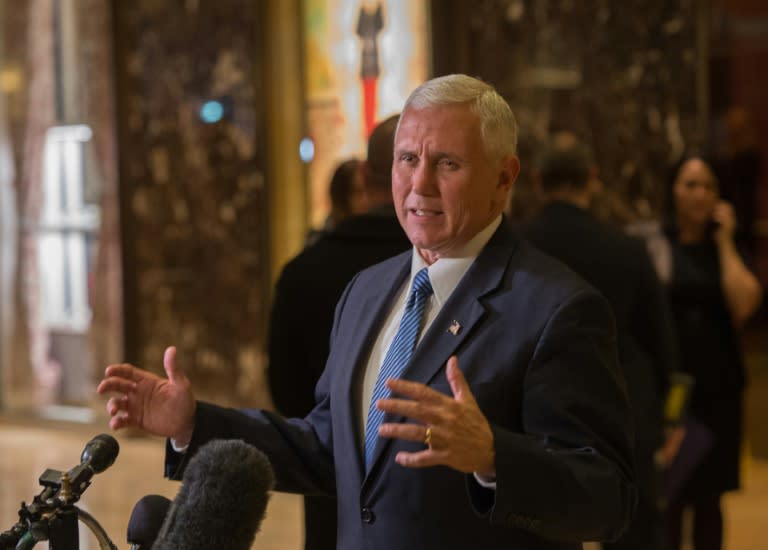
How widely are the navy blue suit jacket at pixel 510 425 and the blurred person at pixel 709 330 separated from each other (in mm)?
2745

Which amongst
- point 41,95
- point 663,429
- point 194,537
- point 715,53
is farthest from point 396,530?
point 715,53

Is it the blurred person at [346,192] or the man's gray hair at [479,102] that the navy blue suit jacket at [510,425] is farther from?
the blurred person at [346,192]

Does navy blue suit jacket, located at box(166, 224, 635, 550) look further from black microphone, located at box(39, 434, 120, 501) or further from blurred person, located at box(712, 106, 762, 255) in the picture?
blurred person, located at box(712, 106, 762, 255)

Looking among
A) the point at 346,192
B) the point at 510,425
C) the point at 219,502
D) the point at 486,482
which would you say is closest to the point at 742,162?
the point at 346,192

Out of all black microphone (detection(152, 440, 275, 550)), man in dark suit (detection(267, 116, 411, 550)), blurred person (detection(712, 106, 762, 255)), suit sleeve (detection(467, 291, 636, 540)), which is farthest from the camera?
blurred person (detection(712, 106, 762, 255))

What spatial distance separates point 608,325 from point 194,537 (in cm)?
75

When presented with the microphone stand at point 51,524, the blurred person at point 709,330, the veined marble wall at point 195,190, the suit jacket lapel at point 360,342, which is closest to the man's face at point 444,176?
the suit jacket lapel at point 360,342

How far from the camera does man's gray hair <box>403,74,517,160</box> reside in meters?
2.12

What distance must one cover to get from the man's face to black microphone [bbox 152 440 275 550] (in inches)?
21.5

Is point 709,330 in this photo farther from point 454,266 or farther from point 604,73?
point 454,266

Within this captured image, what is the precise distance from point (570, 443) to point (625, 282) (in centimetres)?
211

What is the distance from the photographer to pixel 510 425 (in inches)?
82.3

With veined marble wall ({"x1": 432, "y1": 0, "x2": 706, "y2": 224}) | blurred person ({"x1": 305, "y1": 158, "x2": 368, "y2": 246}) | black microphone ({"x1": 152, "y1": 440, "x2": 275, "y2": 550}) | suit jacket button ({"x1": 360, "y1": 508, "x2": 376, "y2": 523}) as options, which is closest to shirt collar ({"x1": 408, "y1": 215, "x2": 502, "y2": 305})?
suit jacket button ({"x1": 360, "y1": 508, "x2": 376, "y2": 523})

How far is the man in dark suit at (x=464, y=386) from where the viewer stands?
197 cm
